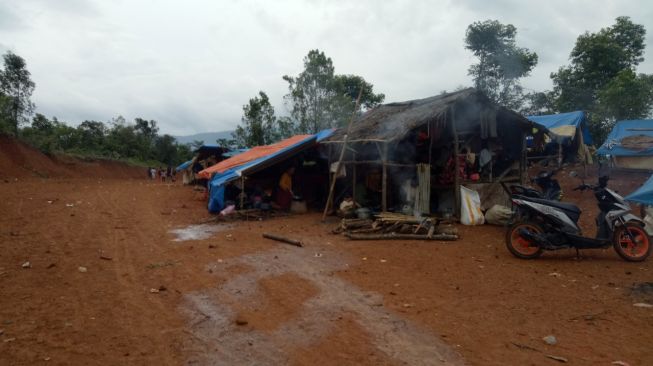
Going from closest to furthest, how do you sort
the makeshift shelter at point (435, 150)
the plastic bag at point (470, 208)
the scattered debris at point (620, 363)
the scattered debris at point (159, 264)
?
1. the scattered debris at point (620, 363)
2. the scattered debris at point (159, 264)
3. the plastic bag at point (470, 208)
4. the makeshift shelter at point (435, 150)

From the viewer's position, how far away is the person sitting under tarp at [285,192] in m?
13.1

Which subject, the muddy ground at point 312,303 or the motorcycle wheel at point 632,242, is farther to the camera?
the motorcycle wheel at point 632,242

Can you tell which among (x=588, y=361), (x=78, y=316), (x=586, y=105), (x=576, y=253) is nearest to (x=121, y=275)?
(x=78, y=316)

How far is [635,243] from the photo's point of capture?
6.25m

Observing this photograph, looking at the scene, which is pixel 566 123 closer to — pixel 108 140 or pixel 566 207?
pixel 566 207

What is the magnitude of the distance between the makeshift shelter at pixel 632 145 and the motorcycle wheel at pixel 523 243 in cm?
1164

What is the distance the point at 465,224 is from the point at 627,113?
12.9m

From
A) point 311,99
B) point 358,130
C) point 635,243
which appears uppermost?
point 311,99

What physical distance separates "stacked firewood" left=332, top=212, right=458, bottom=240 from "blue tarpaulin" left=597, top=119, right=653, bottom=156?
10.1 m

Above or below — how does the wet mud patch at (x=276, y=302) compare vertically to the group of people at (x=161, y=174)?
below

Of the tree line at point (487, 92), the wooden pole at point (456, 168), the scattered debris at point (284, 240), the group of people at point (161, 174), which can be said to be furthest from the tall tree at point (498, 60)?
the group of people at point (161, 174)

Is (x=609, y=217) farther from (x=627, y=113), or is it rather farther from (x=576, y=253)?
(x=627, y=113)

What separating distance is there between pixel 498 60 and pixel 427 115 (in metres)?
15.2

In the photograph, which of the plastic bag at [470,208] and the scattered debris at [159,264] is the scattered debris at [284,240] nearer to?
the scattered debris at [159,264]
